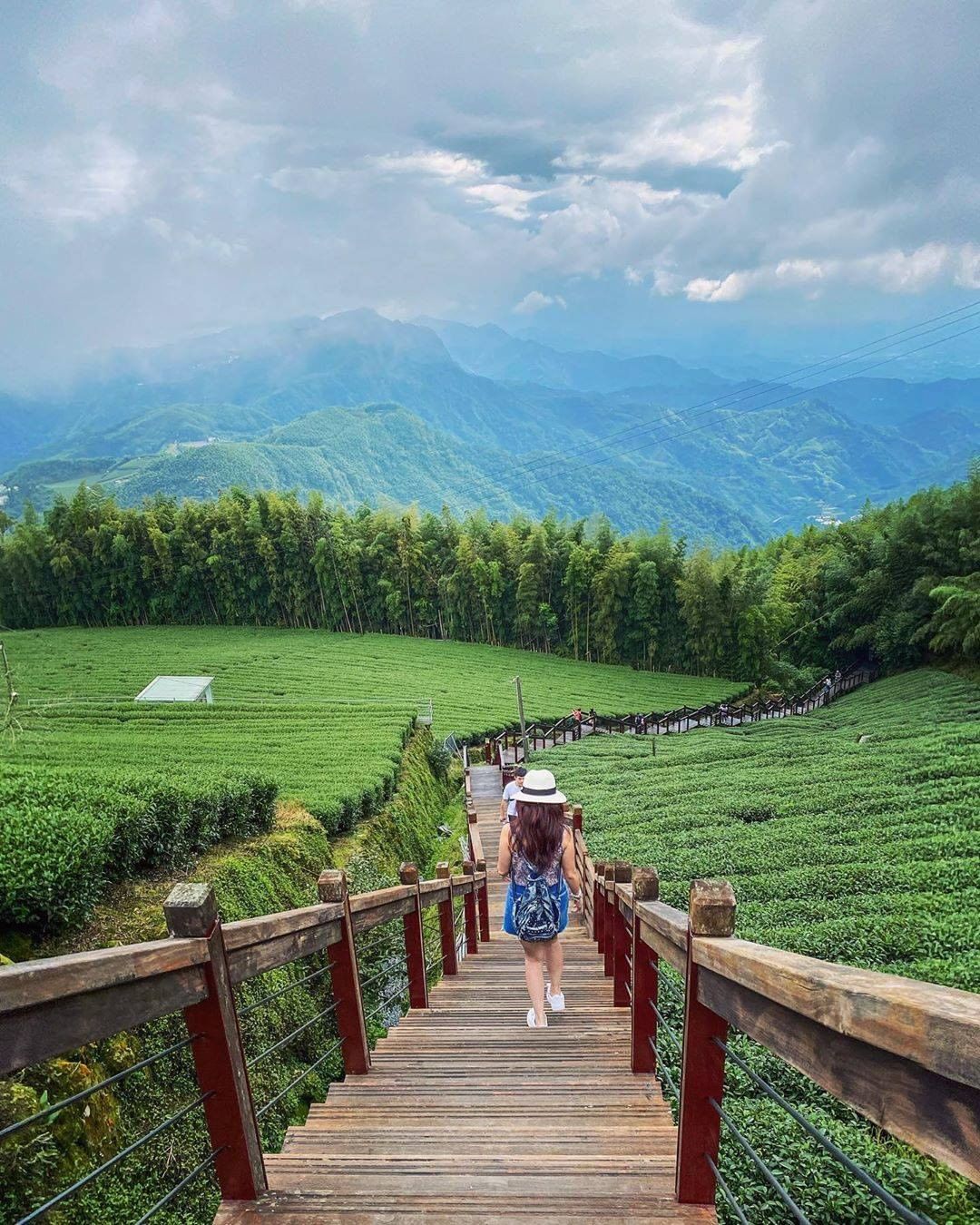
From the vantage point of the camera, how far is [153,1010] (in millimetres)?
1763

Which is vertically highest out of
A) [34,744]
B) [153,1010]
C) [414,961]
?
[153,1010]

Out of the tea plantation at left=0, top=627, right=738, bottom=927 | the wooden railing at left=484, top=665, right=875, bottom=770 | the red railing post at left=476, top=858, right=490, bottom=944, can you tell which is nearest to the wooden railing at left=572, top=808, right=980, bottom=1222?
the tea plantation at left=0, top=627, right=738, bottom=927

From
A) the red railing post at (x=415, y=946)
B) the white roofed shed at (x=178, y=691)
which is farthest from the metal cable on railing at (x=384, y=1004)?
the white roofed shed at (x=178, y=691)

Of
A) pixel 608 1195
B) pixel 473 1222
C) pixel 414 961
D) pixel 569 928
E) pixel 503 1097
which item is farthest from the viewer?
pixel 569 928

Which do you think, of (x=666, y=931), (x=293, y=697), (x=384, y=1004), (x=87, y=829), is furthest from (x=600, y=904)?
(x=293, y=697)

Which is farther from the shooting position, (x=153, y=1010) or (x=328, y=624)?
(x=328, y=624)

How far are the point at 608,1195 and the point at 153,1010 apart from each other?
1.52 metres

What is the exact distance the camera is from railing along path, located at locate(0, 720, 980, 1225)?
1.09 meters

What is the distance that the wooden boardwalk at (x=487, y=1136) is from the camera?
2061 millimetres

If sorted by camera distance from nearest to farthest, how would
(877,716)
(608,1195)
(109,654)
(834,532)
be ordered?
(608,1195) → (877,716) → (109,654) → (834,532)

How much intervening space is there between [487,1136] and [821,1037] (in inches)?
74.5

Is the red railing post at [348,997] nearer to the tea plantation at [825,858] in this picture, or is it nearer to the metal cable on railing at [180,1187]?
the metal cable on railing at [180,1187]

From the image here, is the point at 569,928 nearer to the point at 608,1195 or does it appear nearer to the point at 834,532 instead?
the point at 608,1195

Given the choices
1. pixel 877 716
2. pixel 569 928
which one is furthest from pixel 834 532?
pixel 569 928
